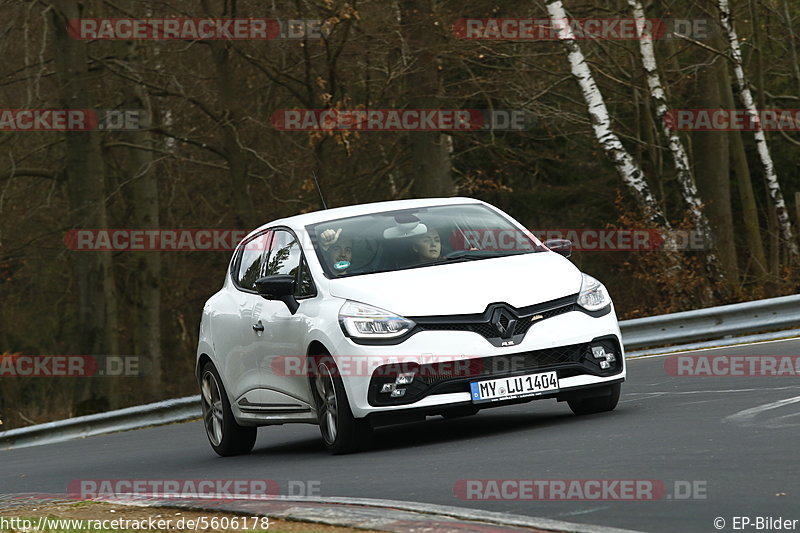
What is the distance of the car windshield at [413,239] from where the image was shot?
10891mm

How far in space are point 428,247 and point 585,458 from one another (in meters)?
2.95

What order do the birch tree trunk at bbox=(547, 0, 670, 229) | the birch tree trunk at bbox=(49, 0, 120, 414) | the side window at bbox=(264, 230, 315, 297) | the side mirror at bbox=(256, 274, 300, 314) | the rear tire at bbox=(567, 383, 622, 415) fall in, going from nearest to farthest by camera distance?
the rear tire at bbox=(567, 383, 622, 415) → the side mirror at bbox=(256, 274, 300, 314) → the side window at bbox=(264, 230, 315, 297) → the birch tree trunk at bbox=(547, 0, 670, 229) → the birch tree trunk at bbox=(49, 0, 120, 414)

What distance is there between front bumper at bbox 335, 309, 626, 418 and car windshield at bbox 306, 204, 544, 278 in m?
1.00

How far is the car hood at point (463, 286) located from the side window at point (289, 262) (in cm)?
46

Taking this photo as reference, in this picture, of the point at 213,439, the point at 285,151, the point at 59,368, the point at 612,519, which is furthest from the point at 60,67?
the point at 612,519

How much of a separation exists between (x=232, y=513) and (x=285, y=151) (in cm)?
2465

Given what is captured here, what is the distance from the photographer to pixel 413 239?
11148 millimetres

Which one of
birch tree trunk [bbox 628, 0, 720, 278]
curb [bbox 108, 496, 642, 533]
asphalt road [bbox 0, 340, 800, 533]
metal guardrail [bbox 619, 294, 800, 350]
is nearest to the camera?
curb [bbox 108, 496, 642, 533]

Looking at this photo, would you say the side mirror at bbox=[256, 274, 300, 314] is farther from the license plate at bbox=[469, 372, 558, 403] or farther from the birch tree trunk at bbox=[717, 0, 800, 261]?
the birch tree trunk at bbox=[717, 0, 800, 261]

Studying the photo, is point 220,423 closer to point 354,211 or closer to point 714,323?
point 354,211

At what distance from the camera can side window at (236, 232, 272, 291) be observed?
12.1m

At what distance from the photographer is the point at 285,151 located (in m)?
32.2

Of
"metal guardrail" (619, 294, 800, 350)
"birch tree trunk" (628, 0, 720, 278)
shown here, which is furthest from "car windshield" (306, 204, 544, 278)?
"birch tree trunk" (628, 0, 720, 278)

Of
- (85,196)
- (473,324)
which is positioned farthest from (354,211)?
(85,196)
